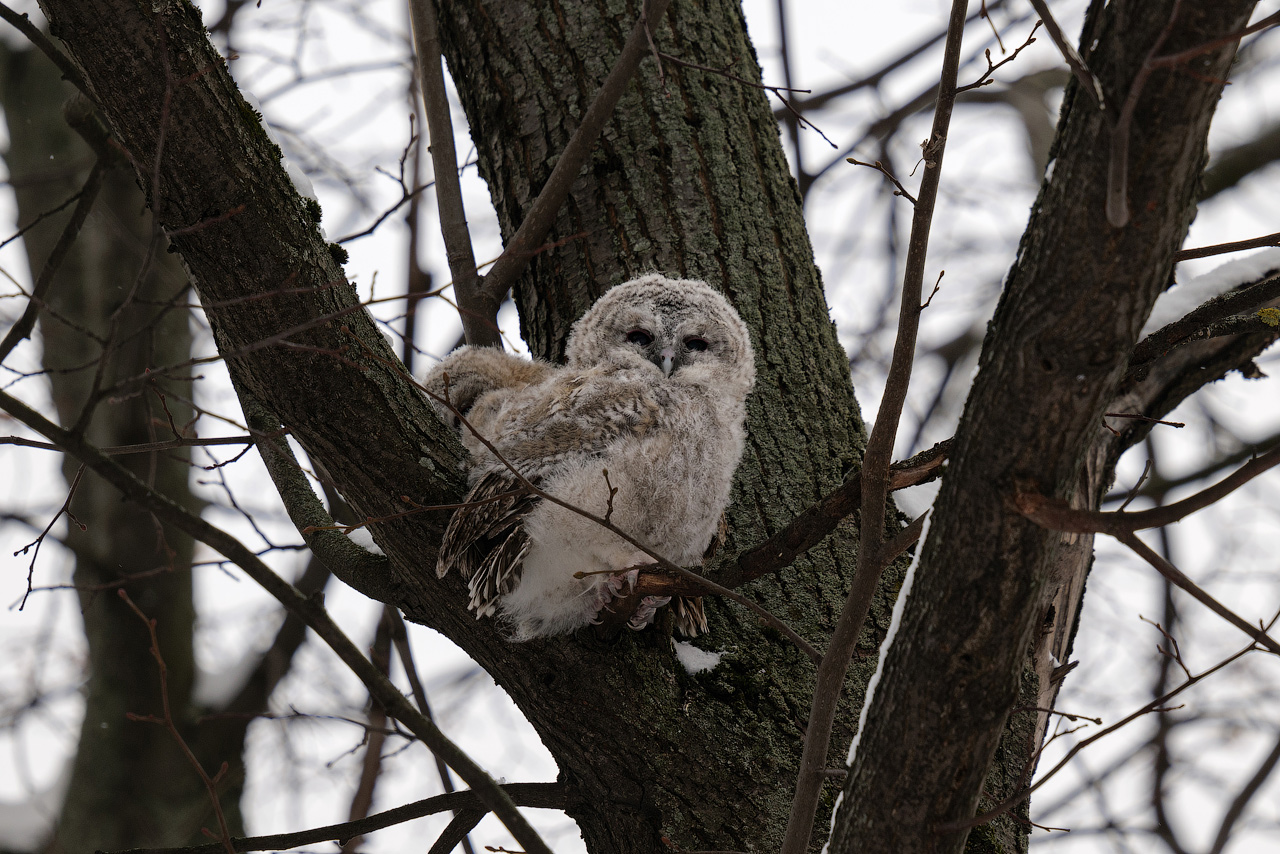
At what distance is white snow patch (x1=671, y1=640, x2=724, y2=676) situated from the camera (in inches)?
97.1

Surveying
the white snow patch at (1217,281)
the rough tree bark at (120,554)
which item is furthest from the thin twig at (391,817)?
the rough tree bark at (120,554)

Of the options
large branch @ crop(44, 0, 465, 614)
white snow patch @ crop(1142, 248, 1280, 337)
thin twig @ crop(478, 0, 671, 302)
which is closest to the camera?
large branch @ crop(44, 0, 465, 614)

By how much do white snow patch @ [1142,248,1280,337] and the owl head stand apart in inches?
53.5

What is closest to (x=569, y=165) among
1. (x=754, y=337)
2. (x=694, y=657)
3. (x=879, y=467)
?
Answer: (x=754, y=337)

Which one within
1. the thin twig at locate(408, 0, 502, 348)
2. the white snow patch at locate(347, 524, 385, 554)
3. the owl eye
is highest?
the thin twig at locate(408, 0, 502, 348)

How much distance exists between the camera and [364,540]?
2.80m

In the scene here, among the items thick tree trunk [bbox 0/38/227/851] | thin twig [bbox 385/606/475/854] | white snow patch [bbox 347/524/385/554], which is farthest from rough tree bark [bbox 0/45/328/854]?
white snow patch [bbox 347/524/385/554]

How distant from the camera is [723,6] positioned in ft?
11.9

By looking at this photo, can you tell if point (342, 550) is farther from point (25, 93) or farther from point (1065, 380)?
point (25, 93)

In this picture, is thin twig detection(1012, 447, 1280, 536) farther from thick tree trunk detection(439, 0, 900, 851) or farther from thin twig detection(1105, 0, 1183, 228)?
thick tree trunk detection(439, 0, 900, 851)

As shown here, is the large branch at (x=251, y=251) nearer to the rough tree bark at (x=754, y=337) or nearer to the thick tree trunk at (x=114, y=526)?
the rough tree bark at (x=754, y=337)

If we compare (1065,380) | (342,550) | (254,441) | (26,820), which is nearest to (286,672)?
(26,820)

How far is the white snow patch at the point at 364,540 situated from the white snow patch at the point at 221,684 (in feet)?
10.0

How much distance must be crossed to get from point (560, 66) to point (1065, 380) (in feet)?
7.95
